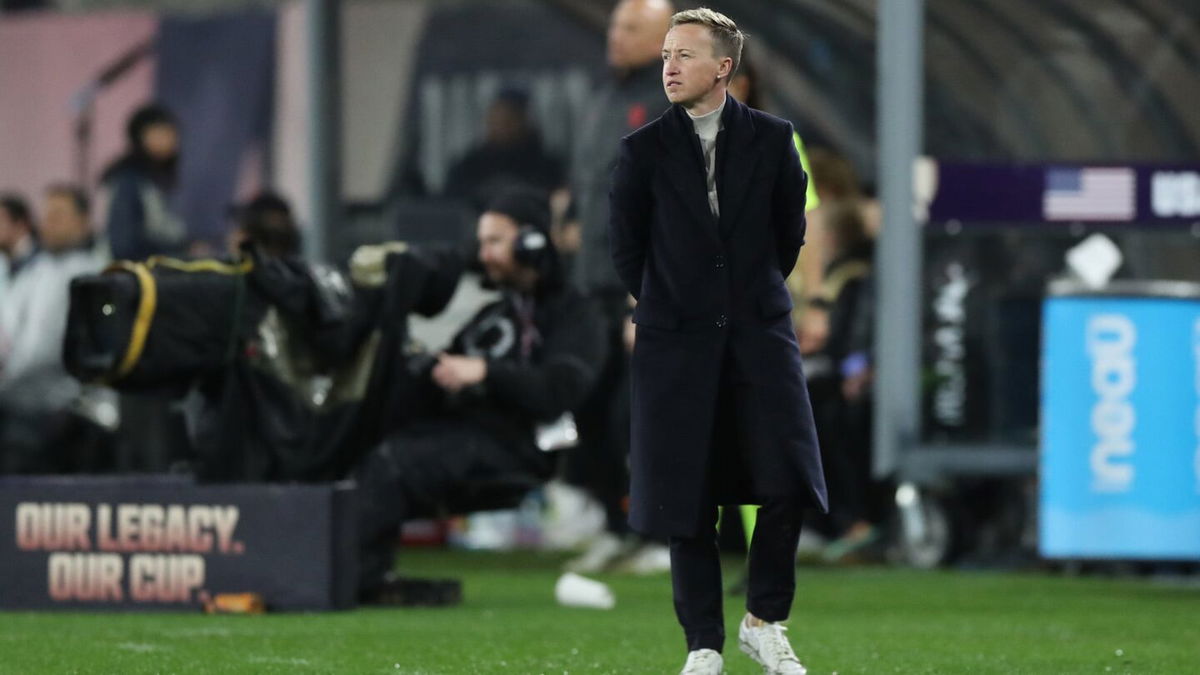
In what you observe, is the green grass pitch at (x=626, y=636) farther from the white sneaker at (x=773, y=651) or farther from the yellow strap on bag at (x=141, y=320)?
the yellow strap on bag at (x=141, y=320)

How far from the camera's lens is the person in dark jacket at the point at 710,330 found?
5.43 meters

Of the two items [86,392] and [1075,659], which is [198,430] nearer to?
[1075,659]

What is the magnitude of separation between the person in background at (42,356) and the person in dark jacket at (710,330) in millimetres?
7119

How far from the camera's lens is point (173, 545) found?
7523 millimetres

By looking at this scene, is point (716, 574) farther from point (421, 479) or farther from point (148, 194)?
point (148, 194)

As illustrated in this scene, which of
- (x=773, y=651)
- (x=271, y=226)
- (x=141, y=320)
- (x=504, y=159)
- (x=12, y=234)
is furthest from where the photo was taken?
(x=12, y=234)

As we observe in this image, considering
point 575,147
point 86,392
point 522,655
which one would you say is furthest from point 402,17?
point 522,655

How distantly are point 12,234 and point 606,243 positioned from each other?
5179 mm

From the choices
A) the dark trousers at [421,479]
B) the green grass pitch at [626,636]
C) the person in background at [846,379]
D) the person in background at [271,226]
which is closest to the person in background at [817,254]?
the person in background at [846,379]

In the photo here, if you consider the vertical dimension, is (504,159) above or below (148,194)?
above

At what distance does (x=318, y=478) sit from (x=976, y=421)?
3.89m

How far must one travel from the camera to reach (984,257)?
11.0 m

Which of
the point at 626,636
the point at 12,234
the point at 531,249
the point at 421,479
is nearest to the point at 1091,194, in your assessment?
the point at 531,249

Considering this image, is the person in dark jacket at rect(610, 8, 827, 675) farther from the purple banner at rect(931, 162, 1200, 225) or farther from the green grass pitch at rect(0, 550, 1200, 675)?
the purple banner at rect(931, 162, 1200, 225)
